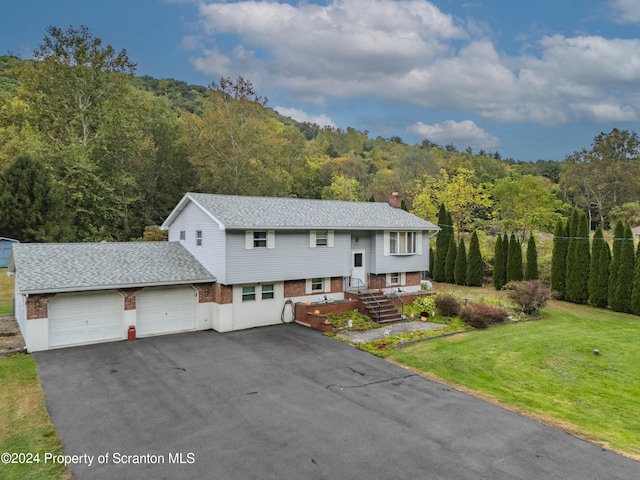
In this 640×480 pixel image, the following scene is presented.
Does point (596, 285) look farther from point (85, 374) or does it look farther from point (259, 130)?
point (259, 130)

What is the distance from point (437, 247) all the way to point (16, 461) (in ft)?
102

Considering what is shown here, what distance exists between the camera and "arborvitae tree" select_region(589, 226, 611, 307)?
2419 centimetres

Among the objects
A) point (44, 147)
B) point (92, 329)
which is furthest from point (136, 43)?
point (92, 329)

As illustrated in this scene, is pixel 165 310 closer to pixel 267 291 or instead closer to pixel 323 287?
pixel 267 291

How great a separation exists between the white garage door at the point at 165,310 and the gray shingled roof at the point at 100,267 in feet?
2.46

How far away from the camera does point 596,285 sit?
24578 mm

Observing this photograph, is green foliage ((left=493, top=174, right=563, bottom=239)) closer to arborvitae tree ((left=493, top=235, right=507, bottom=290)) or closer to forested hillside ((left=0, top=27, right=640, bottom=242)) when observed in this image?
forested hillside ((left=0, top=27, right=640, bottom=242))

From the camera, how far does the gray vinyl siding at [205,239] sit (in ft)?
59.6

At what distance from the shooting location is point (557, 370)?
1342 centimetres

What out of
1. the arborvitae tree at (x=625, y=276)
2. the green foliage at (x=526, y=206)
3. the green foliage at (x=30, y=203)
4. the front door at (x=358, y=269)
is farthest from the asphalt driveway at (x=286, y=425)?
the green foliage at (x=526, y=206)

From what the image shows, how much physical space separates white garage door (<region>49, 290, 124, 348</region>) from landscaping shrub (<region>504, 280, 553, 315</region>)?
19.8 m

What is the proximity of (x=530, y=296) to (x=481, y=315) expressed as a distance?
4.33 meters

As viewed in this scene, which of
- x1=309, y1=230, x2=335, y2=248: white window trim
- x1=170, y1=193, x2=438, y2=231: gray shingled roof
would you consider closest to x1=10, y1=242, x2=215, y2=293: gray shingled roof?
x1=170, y1=193, x2=438, y2=231: gray shingled roof

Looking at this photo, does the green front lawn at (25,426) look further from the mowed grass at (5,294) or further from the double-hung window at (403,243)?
the double-hung window at (403,243)
